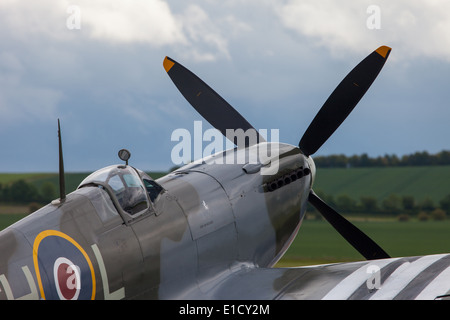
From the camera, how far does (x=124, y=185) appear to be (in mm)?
6855

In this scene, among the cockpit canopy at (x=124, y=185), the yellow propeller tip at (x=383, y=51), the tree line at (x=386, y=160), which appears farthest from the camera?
the tree line at (x=386, y=160)

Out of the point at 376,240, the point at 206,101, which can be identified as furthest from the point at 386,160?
the point at 206,101

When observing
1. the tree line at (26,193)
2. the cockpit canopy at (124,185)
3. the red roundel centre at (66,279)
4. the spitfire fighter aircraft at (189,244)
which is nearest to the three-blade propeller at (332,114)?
the spitfire fighter aircraft at (189,244)

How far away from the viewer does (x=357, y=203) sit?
120 ft

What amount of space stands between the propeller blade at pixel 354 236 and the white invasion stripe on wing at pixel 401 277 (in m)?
2.25

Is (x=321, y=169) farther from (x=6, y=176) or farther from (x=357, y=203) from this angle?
(x=6, y=176)

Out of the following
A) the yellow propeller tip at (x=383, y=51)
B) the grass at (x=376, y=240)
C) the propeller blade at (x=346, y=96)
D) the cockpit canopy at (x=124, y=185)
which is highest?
the yellow propeller tip at (x=383, y=51)

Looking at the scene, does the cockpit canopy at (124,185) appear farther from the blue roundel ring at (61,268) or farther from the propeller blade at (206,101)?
the propeller blade at (206,101)

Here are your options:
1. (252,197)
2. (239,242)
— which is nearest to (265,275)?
(239,242)

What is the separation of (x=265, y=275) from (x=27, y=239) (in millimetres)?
2978

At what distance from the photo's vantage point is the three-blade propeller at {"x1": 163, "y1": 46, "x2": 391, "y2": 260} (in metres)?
9.71

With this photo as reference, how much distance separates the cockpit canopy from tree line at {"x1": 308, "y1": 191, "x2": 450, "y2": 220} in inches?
1183

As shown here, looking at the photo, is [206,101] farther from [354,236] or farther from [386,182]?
[386,182]

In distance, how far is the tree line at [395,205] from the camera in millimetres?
36438
